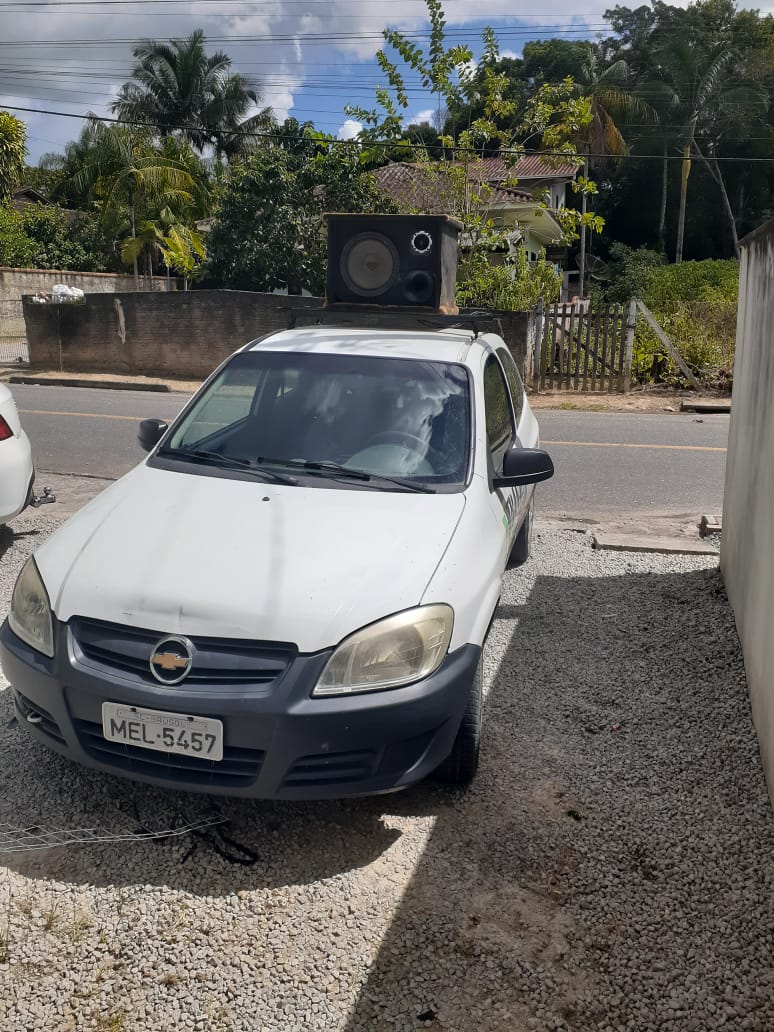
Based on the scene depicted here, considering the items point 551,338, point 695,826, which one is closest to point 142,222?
point 551,338

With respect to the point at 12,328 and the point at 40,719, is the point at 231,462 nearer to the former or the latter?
the point at 40,719

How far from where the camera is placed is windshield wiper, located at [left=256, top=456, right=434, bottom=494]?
153 inches

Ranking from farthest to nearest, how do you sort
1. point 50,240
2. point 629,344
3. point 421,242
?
point 50,240, point 629,344, point 421,242

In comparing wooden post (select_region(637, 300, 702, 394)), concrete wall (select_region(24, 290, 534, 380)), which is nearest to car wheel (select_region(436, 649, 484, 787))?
wooden post (select_region(637, 300, 702, 394))

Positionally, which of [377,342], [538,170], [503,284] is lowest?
[503,284]

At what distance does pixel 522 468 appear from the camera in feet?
14.0

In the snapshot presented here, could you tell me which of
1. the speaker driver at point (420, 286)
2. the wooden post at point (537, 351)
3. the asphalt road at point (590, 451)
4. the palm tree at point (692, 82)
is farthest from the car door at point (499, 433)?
the palm tree at point (692, 82)

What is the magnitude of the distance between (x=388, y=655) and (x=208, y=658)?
0.58 metres

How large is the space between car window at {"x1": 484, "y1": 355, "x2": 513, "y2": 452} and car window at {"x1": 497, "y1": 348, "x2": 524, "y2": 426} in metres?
0.20

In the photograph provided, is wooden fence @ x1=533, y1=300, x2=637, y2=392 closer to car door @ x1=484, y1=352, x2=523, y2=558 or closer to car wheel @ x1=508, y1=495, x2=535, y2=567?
car wheel @ x1=508, y1=495, x2=535, y2=567

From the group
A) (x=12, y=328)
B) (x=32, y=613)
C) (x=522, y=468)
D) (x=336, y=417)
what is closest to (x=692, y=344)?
(x=522, y=468)

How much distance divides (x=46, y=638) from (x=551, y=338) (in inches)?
563

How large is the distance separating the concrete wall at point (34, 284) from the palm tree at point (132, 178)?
2.57ft

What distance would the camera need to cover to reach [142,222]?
2878cm
